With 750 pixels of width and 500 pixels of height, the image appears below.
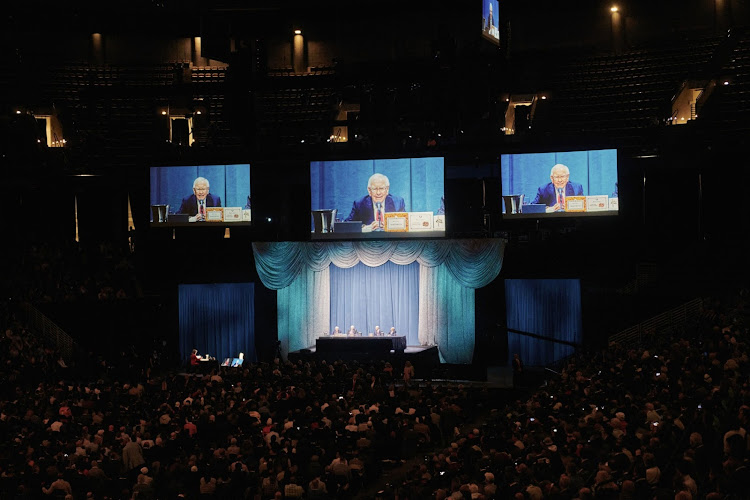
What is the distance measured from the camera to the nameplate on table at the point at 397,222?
1014 inches

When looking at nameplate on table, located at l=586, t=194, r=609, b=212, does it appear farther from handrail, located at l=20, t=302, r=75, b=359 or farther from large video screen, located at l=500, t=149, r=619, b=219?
handrail, located at l=20, t=302, r=75, b=359

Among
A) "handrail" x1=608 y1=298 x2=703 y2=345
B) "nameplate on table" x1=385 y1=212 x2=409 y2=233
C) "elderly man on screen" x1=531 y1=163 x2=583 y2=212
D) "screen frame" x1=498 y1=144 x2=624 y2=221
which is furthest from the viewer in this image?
"nameplate on table" x1=385 y1=212 x2=409 y2=233

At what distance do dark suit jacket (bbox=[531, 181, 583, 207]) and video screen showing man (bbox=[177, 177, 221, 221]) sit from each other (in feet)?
31.0

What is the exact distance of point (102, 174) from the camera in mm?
28562

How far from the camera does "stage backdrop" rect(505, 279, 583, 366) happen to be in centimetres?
2566

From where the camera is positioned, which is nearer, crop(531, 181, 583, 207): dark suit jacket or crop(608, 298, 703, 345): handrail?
crop(608, 298, 703, 345): handrail

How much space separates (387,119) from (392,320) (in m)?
6.14

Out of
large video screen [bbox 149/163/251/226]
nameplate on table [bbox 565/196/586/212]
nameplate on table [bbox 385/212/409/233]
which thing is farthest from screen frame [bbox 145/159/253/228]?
nameplate on table [bbox 565/196/586/212]

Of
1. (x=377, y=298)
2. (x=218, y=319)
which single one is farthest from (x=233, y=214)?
(x=377, y=298)

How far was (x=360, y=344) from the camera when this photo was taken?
24656mm

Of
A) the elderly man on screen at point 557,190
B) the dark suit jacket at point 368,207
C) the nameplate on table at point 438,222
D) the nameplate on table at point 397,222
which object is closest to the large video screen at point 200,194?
the dark suit jacket at point 368,207

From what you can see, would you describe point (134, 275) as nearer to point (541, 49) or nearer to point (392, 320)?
point (392, 320)

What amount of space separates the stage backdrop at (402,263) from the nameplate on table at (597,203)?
9.08 feet

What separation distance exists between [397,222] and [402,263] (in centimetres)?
119
